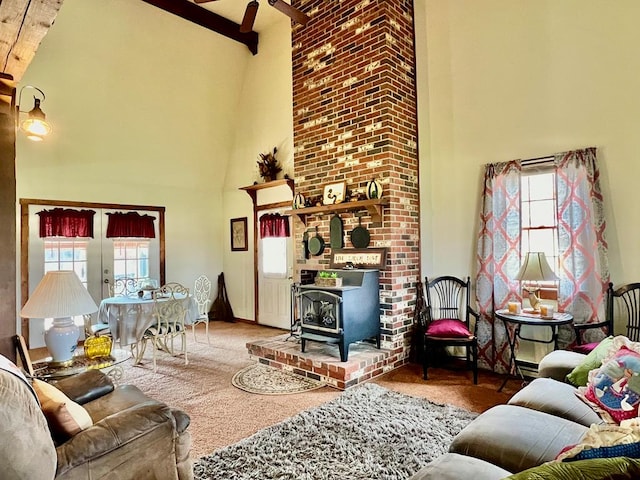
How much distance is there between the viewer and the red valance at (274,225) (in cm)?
641

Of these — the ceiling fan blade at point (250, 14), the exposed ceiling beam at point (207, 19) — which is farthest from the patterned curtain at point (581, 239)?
the exposed ceiling beam at point (207, 19)

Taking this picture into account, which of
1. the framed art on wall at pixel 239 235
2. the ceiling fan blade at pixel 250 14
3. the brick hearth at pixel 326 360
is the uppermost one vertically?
the ceiling fan blade at pixel 250 14

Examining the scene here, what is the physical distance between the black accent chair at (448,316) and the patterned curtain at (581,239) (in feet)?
2.83

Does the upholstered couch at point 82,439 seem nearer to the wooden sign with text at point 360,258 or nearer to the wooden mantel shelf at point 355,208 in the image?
the wooden sign with text at point 360,258

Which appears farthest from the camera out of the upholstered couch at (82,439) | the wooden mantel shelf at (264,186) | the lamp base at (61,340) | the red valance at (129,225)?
the red valance at (129,225)

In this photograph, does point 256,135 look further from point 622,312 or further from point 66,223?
point 622,312

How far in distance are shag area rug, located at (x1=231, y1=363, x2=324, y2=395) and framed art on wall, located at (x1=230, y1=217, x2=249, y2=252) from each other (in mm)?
3284

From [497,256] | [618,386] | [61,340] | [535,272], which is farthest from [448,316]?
[61,340]

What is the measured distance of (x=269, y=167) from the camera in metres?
6.40

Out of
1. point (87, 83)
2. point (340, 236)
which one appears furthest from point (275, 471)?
point (87, 83)

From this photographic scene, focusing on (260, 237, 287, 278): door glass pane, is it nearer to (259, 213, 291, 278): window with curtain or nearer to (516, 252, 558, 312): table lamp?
(259, 213, 291, 278): window with curtain

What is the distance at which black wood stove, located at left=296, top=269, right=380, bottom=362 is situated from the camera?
12.5 feet

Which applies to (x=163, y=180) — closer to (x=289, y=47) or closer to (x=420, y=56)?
(x=289, y=47)

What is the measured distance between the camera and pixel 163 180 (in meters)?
6.84
